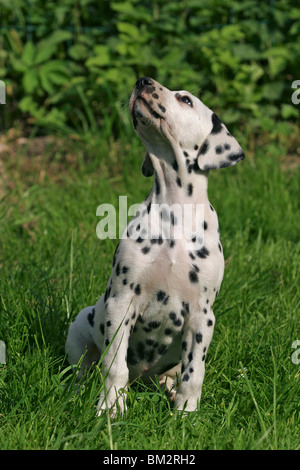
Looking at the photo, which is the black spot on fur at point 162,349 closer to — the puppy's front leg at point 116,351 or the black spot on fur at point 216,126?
the puppy's front leg at point 116,351

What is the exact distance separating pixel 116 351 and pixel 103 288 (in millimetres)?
1266

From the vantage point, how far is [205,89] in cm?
745

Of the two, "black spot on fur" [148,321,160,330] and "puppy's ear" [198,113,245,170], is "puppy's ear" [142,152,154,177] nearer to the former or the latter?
"puppy's ear" [198,113,245,170]

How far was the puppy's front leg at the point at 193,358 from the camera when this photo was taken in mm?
3340

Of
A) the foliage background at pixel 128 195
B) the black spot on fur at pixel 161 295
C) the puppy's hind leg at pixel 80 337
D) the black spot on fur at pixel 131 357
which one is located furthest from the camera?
the puppy's hind leg at pixel 80 337

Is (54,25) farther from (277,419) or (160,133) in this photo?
(277,419)

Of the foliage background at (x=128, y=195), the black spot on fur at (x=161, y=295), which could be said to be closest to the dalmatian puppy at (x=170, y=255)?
the black spot on fur at (x=161, y=295)

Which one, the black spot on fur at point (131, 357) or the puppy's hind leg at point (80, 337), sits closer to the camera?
the black spot on fur at point (131, 357)

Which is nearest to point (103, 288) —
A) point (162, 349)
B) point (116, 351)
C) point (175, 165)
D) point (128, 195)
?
point (162, 349)

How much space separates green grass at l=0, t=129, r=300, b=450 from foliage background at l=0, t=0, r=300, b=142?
1.95 feet

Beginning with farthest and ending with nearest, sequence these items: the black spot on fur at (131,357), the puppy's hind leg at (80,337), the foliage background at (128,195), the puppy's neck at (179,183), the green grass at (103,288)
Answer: the puppy's hind leg at (80,337) → the black spot on fur at (131,357) → the puppy's neck at (179,183) → the foliage background at (128,195) → the green grass at (103,288)

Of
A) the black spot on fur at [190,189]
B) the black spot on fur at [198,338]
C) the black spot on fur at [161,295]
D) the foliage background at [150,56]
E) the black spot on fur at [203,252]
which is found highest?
the foliage background at [150,56]

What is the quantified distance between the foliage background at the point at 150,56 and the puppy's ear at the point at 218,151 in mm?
3635

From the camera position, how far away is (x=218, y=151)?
3441mm
